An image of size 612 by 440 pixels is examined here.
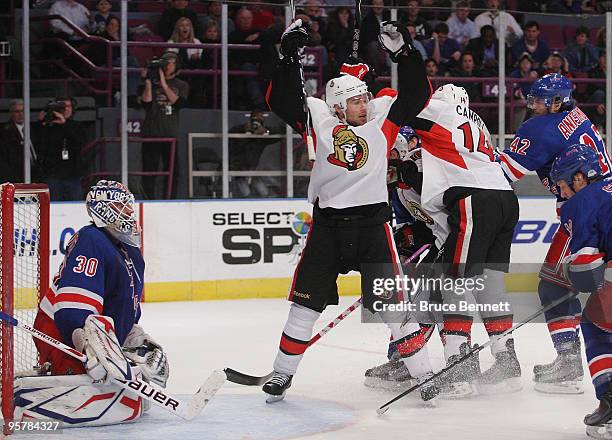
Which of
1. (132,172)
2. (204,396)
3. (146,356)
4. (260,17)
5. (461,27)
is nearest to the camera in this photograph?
(204,396)

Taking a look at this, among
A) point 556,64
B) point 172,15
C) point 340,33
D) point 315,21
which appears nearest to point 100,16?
point 172,15

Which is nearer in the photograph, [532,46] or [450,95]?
[450,95]

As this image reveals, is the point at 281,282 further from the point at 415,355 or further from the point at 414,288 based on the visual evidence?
the point at 415,355

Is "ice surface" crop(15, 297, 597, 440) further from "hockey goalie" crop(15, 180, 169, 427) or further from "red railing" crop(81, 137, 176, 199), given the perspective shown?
"red railing" crop(81, 137, 176, 199)

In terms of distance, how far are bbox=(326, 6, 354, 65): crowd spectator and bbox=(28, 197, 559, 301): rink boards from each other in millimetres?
1183

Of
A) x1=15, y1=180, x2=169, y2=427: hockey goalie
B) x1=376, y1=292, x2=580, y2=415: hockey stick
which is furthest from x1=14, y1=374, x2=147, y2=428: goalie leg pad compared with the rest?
x1=376, y1=292, x2=580, y2=415: hockey stick

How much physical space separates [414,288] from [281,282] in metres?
2.83

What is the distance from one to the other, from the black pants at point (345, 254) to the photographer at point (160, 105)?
3.27 meters

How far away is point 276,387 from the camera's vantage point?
4168 millimetres

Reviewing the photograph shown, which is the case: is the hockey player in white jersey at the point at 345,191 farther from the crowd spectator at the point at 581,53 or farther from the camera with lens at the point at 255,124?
the crowd spectator at the point at 581,53

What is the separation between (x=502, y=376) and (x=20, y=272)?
190cm

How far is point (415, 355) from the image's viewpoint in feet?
13.9

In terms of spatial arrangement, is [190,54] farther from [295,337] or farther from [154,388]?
[154,388]

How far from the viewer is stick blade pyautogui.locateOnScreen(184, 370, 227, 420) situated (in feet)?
12.3
